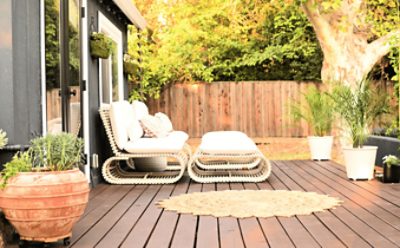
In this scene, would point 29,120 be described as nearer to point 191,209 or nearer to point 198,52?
point 191,209

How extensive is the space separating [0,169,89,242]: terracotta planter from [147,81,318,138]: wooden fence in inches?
435

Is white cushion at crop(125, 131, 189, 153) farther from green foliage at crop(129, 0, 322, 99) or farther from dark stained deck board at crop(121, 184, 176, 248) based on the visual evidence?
green foliage at crop(129, 0, 322, 99)

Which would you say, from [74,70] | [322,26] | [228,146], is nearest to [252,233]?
[74,70]

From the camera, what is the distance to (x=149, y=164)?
A: 27.4ft

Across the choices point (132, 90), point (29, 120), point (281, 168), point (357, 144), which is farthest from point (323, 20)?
point (29, 120)

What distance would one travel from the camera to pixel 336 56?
10.8 m

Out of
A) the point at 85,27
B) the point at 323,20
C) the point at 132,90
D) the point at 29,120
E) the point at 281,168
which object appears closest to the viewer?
the point at 29,120

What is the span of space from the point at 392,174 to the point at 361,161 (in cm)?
41

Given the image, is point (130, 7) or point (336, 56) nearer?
point (130, 7)

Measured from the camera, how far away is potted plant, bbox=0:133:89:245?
3.68 metres

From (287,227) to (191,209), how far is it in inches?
41.2

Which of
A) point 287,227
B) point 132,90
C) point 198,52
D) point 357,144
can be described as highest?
point 198,52

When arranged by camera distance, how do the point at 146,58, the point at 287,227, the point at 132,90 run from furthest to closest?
1. the point at 146,58
2. the point at 132,90
3. the point at 287,227

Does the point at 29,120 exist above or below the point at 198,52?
below
